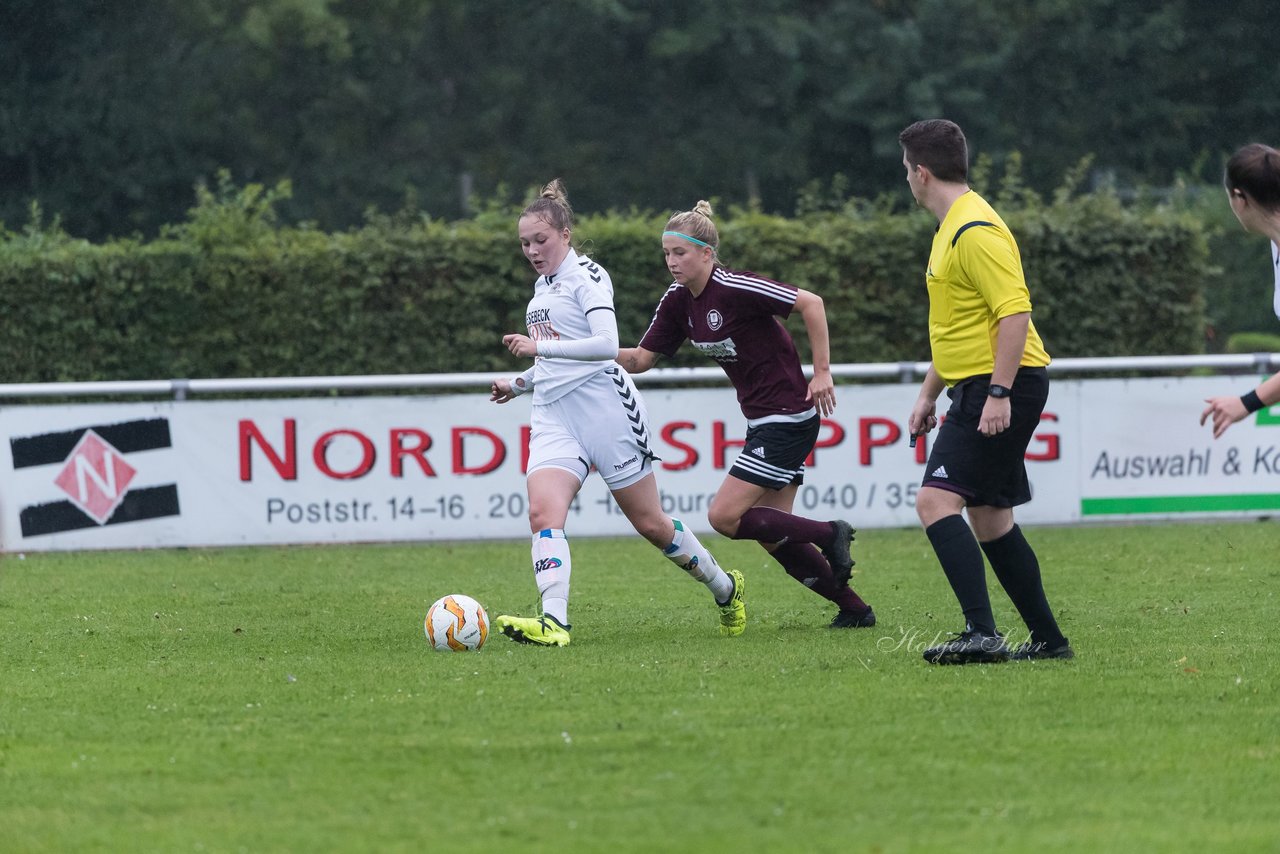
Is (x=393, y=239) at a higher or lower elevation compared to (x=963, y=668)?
higher

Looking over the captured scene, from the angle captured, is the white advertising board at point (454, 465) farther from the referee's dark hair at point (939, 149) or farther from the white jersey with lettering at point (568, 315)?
the referee's dark hair at point (939, 149)

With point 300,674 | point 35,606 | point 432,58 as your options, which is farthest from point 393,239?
point 432,58

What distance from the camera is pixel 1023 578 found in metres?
6.53

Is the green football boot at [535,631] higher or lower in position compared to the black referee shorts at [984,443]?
lower

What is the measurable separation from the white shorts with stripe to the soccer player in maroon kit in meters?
0.38

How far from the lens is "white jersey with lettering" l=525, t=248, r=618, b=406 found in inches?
292

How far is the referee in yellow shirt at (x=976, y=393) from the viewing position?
6152 mm

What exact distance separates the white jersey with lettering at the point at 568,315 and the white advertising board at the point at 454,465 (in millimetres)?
5147

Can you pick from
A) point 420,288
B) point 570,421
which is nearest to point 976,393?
point 570,421

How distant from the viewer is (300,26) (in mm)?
35906

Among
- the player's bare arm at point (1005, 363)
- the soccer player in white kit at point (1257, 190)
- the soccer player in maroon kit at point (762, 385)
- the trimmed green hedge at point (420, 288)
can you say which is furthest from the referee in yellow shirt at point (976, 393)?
the trimmed green hedge at point (420, 288)

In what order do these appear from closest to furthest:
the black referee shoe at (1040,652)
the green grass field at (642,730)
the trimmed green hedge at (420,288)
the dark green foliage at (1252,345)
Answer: the green grass field at (642,730)
the black referee shoe at (1040,652)
the trimmed green hedge at (420,288)
the dark green foliage at (1252,345)

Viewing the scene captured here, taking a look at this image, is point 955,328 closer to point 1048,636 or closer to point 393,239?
point 1048,636

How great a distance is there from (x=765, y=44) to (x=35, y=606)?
94.8ft
